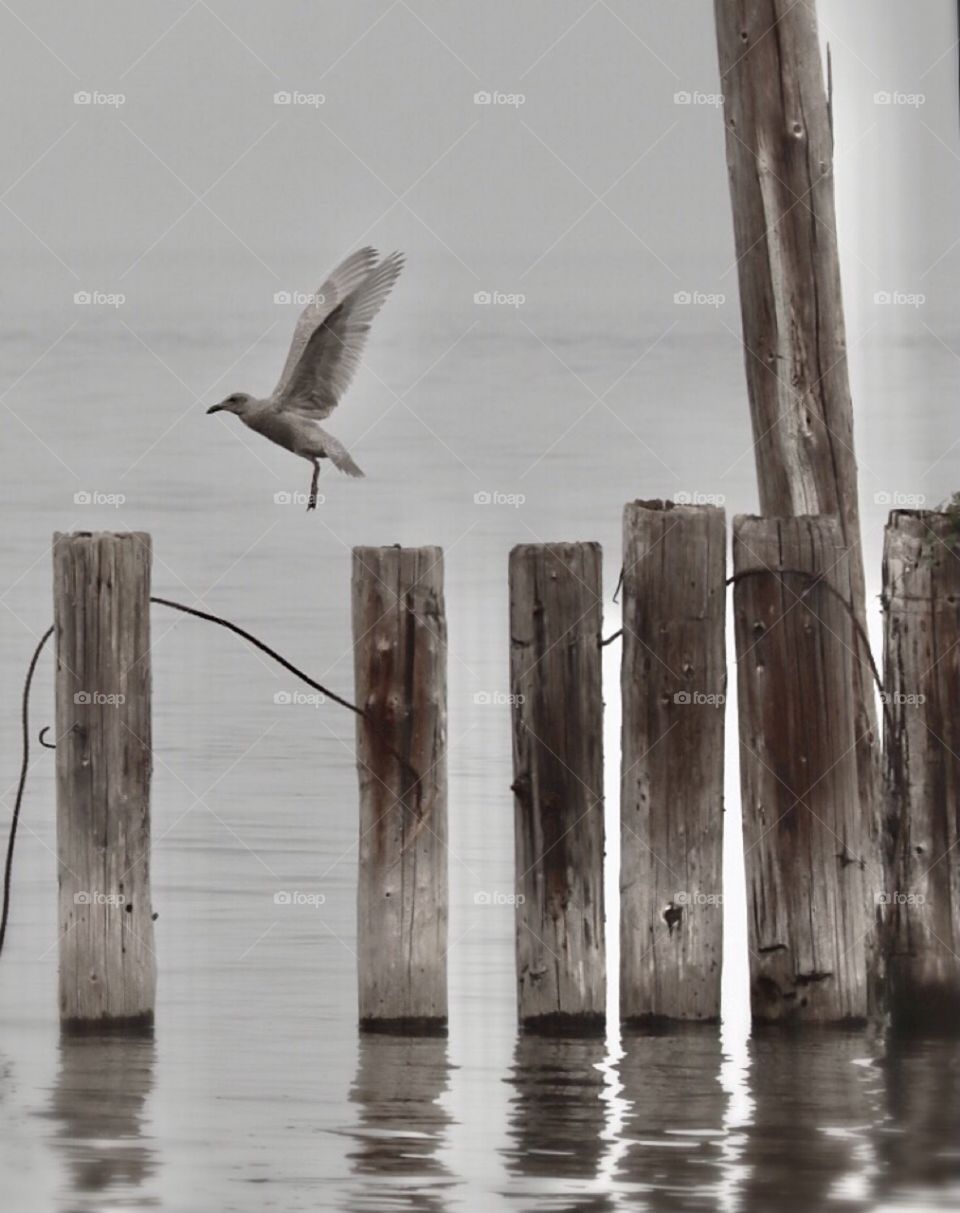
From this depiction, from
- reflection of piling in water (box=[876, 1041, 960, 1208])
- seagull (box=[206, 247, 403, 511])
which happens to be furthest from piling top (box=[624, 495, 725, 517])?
reflection of piling in water (box=[876, 1041, 960, 1208])

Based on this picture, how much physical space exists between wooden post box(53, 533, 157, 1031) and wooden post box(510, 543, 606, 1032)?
4.19 ft

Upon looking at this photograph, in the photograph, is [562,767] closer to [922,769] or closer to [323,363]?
[922,769]

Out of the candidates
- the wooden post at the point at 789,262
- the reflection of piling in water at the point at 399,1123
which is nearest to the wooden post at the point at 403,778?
the reflection of piling in water at the point at 399,1123

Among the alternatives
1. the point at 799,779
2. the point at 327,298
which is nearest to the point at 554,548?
the point at 799,779

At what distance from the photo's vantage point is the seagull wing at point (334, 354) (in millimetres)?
8484

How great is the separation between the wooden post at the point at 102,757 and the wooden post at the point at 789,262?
2.47m

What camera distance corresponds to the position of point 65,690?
25.6ft

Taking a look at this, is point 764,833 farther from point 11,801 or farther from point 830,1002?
point 11,801

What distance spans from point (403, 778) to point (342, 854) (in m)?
5.25

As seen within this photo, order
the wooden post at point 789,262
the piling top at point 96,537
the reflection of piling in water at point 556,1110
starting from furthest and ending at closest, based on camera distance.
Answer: the wooden post at point 789,262
the piling top at point 96,537
the reflection of piling in water at point 556,1110

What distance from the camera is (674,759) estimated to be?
7.75 meters

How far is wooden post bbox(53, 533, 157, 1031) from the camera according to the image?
7.77 meters

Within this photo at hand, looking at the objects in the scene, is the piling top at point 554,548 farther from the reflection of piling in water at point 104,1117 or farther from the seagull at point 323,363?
the reflection of piling in water at point 104,1117

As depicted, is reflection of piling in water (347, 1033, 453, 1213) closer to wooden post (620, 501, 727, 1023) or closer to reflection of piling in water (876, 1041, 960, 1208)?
wooden post (620, 501, 727, 1023)
